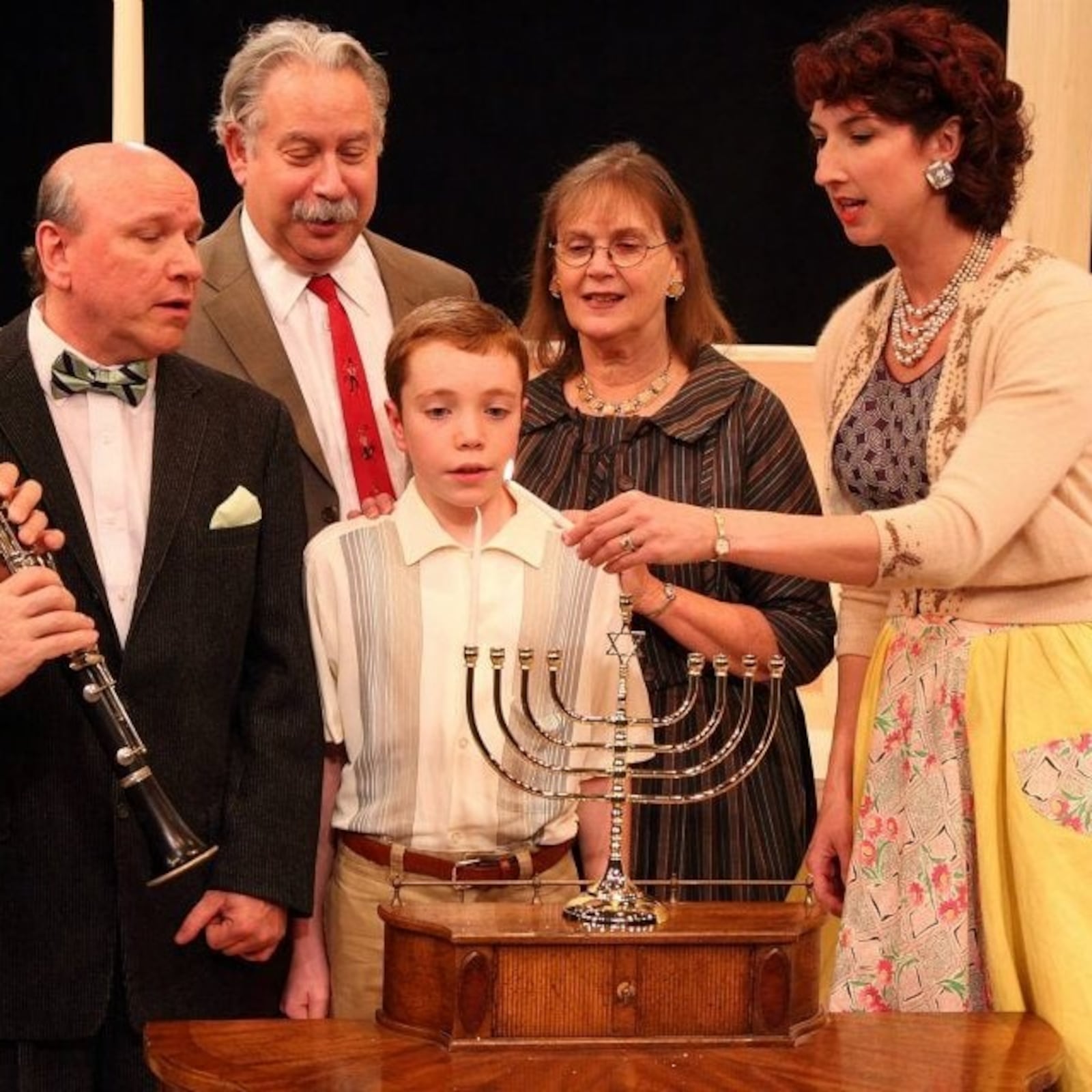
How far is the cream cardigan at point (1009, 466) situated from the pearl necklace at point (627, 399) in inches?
24.2

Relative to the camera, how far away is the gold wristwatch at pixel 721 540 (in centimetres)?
304

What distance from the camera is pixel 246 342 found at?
12.6 feet

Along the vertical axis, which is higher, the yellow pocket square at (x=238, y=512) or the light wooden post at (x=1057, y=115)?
the light wooden post at (x=1057, y=115)

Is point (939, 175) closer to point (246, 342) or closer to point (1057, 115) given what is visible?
point (246, 342)

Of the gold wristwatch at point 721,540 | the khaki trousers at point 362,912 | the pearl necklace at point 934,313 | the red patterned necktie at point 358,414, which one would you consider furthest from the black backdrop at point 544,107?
the gold wristwatch at point 721,540

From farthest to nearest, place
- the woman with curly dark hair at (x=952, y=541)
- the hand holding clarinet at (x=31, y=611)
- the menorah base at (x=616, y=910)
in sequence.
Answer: the woman with curly dark hair at (x=952, y=541), the hand holding clarinet at (x=31, y=611), the menorah base at (x=616, y=910)

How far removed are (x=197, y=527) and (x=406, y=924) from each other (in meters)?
0.72

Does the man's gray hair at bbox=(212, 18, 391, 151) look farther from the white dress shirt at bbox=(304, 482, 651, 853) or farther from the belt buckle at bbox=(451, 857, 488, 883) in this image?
the belt buckle at bbox=(451, 857, 488, 883)

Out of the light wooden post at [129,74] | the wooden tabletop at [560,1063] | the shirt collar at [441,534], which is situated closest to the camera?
the wooden tabletop at [560,1063]

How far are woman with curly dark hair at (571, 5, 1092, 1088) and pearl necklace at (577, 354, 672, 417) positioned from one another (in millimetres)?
418

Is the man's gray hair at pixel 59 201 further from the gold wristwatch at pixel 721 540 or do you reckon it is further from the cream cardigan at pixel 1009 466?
the cream cardigan at pixel 1009 466

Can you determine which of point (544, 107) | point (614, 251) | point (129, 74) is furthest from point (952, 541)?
point (544, 107)

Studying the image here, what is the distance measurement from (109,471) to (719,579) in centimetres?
103

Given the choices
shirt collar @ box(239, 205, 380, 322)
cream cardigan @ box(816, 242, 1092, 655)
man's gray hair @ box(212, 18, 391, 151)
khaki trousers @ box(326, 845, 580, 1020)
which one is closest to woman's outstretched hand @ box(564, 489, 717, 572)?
cream cardigan @ box(816, 242, 1092, 655)
